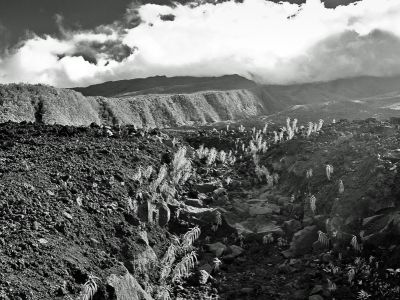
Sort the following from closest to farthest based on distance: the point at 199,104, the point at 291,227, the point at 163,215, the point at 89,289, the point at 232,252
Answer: the point at 89,289 < the point at 232,252 < the point at 163,215 < the point at 291,227 < the point at 199,104

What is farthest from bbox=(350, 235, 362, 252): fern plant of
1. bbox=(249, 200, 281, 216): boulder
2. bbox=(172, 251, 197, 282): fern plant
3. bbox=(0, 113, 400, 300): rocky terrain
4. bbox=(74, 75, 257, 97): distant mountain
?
bbox=(74, 75, 257, 97): distant mountain

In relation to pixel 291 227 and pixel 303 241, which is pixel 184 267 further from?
pixel 291 227

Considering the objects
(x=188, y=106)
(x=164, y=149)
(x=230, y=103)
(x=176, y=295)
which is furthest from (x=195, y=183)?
(x=230, y=103)

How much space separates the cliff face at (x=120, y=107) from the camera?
64812 millimetres

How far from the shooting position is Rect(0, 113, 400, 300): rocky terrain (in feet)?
46.9

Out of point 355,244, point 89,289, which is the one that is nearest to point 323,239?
point 355,244

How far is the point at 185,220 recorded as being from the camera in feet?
71.0

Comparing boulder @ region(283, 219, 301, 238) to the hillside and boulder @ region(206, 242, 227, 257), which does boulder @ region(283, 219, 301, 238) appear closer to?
boulder @ region(206, 242, 227, 257)

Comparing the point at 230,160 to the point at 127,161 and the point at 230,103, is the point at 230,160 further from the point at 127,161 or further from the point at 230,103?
the point at 230,103

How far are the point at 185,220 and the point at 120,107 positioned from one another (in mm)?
67822

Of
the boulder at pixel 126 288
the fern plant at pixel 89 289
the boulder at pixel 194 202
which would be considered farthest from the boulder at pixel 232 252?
the fern plant at pixel 89 289

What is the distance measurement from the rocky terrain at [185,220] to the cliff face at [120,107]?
104 ft

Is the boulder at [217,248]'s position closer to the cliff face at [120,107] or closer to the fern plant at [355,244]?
the fern plant at [355,244]

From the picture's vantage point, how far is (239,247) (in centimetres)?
2012
